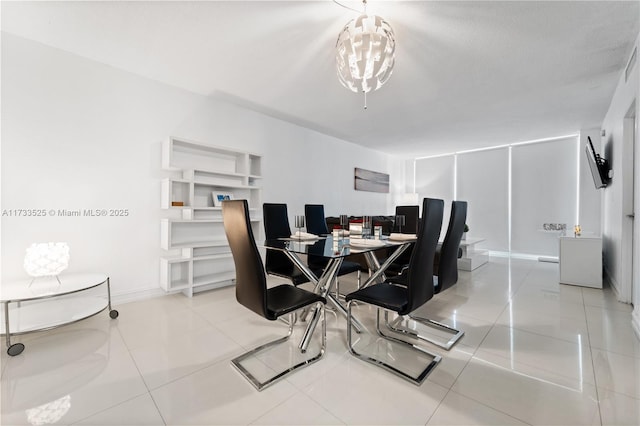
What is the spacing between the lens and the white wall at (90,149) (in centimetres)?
247

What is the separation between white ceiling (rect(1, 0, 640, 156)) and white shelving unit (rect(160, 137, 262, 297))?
2.80 feet

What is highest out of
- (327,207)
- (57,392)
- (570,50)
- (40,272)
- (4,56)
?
(570,50)

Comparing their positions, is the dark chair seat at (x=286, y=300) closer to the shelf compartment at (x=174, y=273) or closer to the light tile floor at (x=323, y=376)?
the light tile floor at (x=323, y=376)

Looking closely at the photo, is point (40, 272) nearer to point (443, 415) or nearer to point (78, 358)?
point (78, 358)

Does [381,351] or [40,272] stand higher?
[40,272]

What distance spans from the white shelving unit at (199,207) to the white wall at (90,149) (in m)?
0.17

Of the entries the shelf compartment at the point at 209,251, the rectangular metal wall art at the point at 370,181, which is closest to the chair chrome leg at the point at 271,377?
the shelf compartment at the point at 209,251

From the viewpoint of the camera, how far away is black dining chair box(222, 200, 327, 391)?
5.19 ft

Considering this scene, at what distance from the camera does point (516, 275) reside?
4371 millimetres

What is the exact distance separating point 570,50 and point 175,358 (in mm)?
4362

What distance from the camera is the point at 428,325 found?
2471mm

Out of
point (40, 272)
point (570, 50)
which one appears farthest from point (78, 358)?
point (570, 50)

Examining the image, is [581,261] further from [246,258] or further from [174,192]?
[174,192]

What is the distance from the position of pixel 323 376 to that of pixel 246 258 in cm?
90
